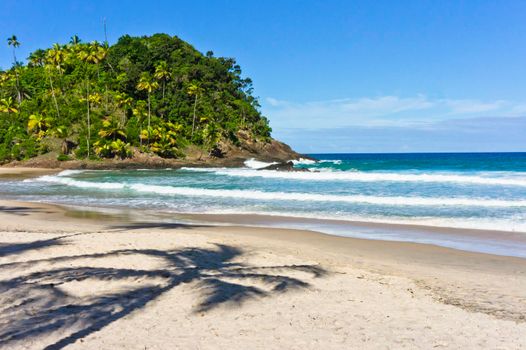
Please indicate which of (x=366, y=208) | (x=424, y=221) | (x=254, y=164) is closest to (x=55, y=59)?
(x=254, y=164)

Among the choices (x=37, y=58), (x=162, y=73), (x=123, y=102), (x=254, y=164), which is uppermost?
(x=37, y=58)

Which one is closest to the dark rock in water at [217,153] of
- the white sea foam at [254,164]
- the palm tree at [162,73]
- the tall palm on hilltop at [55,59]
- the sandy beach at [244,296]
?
the white sea foam at [254,164]

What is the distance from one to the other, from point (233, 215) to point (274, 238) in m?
5.66

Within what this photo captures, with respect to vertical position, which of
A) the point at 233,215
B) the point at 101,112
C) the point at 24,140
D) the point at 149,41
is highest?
the point at 149,41

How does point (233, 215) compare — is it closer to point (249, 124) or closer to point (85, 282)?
point (85, 282)

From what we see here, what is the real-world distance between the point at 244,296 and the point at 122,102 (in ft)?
229

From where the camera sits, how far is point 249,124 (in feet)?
278

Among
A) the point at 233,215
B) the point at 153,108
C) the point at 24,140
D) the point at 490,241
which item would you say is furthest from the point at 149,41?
the point at 490,241

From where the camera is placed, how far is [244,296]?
650 cm

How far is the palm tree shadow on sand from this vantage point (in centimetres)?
525

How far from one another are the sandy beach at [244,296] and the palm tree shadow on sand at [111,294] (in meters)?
0.02

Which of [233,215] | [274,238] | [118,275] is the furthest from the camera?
[233,215]

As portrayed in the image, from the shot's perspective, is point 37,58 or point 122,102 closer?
point 122,102

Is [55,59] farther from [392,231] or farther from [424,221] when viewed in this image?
[392,231]
